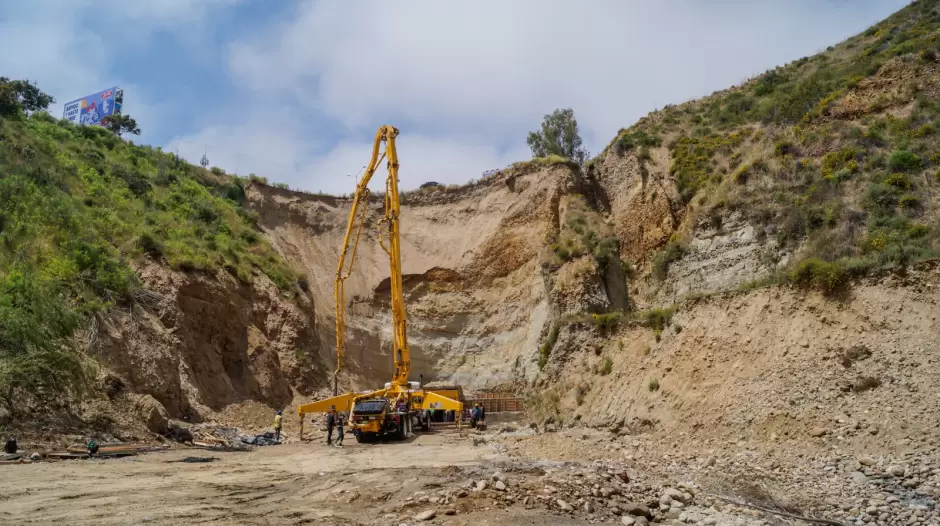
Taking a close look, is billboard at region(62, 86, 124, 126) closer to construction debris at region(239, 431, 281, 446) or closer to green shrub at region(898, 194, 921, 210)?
construction debris at region(239, 431, 281, 446)

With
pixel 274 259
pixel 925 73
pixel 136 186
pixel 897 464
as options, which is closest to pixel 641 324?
pixel 897 464

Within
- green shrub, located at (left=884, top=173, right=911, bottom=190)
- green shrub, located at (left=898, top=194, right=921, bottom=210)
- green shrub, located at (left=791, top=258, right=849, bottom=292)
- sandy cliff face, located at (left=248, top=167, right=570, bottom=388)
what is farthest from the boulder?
green shrub, located at (left=884, top=173, right=911, bottom=190)

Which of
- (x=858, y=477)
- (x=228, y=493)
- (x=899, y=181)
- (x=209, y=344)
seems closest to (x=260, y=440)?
(x=209, y=344)

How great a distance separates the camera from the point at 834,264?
16391 mm

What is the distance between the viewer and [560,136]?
5759 centimetres

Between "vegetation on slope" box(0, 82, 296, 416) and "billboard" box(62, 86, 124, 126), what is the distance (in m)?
9.77

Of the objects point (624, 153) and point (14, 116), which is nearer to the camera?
point (14, 116)

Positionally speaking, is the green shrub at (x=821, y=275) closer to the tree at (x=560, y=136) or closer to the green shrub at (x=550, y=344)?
the green shrub at (x=550, y=344)

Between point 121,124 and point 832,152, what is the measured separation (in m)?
46.6

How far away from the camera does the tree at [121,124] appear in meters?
48.1

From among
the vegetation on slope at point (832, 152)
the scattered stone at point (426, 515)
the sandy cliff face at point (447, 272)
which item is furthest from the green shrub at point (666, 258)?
the scattered stone at point (426, 515)

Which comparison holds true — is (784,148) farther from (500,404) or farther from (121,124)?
(121,124)

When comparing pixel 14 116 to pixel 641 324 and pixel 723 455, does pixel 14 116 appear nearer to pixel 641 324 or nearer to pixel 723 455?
pixel 641 324

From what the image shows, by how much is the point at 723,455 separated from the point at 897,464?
3491 mm
